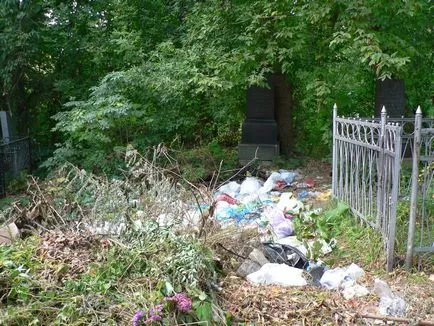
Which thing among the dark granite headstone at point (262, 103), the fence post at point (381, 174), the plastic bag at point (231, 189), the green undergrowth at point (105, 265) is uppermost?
the dark granite headstone at point (262, 103)


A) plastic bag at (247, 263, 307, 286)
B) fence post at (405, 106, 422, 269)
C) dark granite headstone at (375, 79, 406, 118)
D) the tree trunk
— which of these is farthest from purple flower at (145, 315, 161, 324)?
the tree trunk

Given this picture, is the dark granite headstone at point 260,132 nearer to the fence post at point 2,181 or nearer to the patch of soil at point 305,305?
the fence post at point 2,181

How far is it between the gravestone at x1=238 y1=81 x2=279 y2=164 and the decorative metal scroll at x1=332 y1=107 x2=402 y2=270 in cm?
371

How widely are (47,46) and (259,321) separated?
1063 cm

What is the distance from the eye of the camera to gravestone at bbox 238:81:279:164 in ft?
32.9

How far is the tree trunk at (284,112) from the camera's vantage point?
1052cm

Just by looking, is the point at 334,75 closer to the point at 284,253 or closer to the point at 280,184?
the point at 280,184

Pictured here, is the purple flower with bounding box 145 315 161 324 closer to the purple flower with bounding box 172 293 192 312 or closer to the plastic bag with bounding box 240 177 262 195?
the purple flower with bounding box 172 293 192 312

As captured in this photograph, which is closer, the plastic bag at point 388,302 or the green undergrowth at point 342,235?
the plastic bag at point 388,302

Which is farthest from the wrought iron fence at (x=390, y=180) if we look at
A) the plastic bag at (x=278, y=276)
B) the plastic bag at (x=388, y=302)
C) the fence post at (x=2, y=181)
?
the fence post at (x=2, y=181)

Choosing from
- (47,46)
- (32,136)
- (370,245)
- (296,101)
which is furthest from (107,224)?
(32,136)

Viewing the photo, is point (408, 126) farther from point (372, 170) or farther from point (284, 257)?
point (284, 257)

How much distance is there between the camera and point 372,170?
4785 mm

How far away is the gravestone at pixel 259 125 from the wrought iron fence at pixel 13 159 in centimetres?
510
